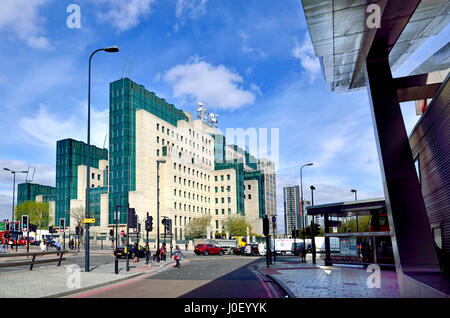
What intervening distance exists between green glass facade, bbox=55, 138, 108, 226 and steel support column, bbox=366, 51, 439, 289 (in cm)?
9869

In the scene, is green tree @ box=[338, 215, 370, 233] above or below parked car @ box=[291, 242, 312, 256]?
above

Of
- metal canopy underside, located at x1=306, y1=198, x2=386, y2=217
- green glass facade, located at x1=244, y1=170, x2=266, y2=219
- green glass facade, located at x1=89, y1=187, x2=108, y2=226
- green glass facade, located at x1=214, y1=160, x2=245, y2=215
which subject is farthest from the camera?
green glass facade, located at x1=244, y1=170, x2=266, y2=219

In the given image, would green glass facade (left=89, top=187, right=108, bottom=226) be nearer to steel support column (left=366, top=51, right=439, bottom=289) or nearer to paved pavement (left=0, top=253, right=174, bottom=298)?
paved pavement (left=0, top=253, right=174, bottom=298)

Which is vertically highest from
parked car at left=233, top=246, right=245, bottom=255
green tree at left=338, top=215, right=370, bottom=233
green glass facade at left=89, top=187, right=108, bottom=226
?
green glass facade at left=89, top=187, right=108, bottom=226

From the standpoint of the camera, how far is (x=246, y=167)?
460 feet

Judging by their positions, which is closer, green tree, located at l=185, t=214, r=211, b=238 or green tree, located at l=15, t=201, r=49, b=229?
green tree, located at l=185, t=214, r=211, b=238

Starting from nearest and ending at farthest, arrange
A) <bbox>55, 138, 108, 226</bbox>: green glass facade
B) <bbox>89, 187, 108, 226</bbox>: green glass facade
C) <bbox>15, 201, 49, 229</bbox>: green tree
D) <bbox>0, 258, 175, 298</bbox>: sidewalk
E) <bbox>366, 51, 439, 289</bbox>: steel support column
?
<bbox>0, 258, 175, 298</bbox>: sidewalk → <bbox>366, 51, 439, 289</bbox>: steel support column → <bbox>89, 187, 108, 226</bbox>: green glass facade → <bbox>15, 201, 49, 229</bbox>: green tree → <bbox>55, 138, 108, 226</bbox>: green glass facade

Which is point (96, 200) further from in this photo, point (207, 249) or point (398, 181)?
point (398, 181)

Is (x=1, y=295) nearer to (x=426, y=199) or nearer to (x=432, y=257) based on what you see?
(x=432, y=257)

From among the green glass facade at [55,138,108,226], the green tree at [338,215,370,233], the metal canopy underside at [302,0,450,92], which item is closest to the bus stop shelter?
the green tree at [338,215,370,233]

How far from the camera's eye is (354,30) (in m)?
15.4

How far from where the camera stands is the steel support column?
13.0 m

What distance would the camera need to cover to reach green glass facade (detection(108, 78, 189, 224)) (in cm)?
8121

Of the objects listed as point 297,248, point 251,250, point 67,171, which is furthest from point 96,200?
point 297,248
